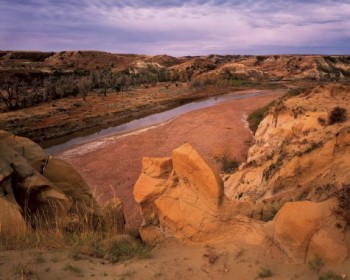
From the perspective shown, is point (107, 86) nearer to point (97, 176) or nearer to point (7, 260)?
point (97, 176)

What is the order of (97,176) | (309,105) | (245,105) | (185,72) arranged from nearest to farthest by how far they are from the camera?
1. (309,105)
2. (97,176)
3. (245,105)
4. (185,72)

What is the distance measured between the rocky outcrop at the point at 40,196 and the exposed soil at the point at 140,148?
15.1 feet

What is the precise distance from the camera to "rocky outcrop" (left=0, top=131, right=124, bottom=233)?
7070 millimetres

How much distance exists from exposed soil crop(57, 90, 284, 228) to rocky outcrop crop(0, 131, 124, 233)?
15.1ft

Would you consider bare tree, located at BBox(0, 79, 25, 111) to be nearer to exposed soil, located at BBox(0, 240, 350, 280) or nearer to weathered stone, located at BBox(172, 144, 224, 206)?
weathered stone, located at BBox(172, 144, 224, 206)

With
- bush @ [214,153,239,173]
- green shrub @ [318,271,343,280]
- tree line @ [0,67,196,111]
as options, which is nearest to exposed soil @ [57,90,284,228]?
bush @ [214,153,239,173]

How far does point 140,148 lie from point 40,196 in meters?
17.1

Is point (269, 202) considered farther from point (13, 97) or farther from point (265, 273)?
point (13, 97)

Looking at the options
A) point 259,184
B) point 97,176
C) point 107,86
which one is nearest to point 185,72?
point 107,86

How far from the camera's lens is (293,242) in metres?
5.60

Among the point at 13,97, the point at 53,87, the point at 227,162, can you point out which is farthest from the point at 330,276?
the point at 53,87

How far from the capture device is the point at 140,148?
2522 cm

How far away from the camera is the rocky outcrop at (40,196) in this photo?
7070 mm

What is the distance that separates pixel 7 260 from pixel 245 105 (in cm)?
3991
